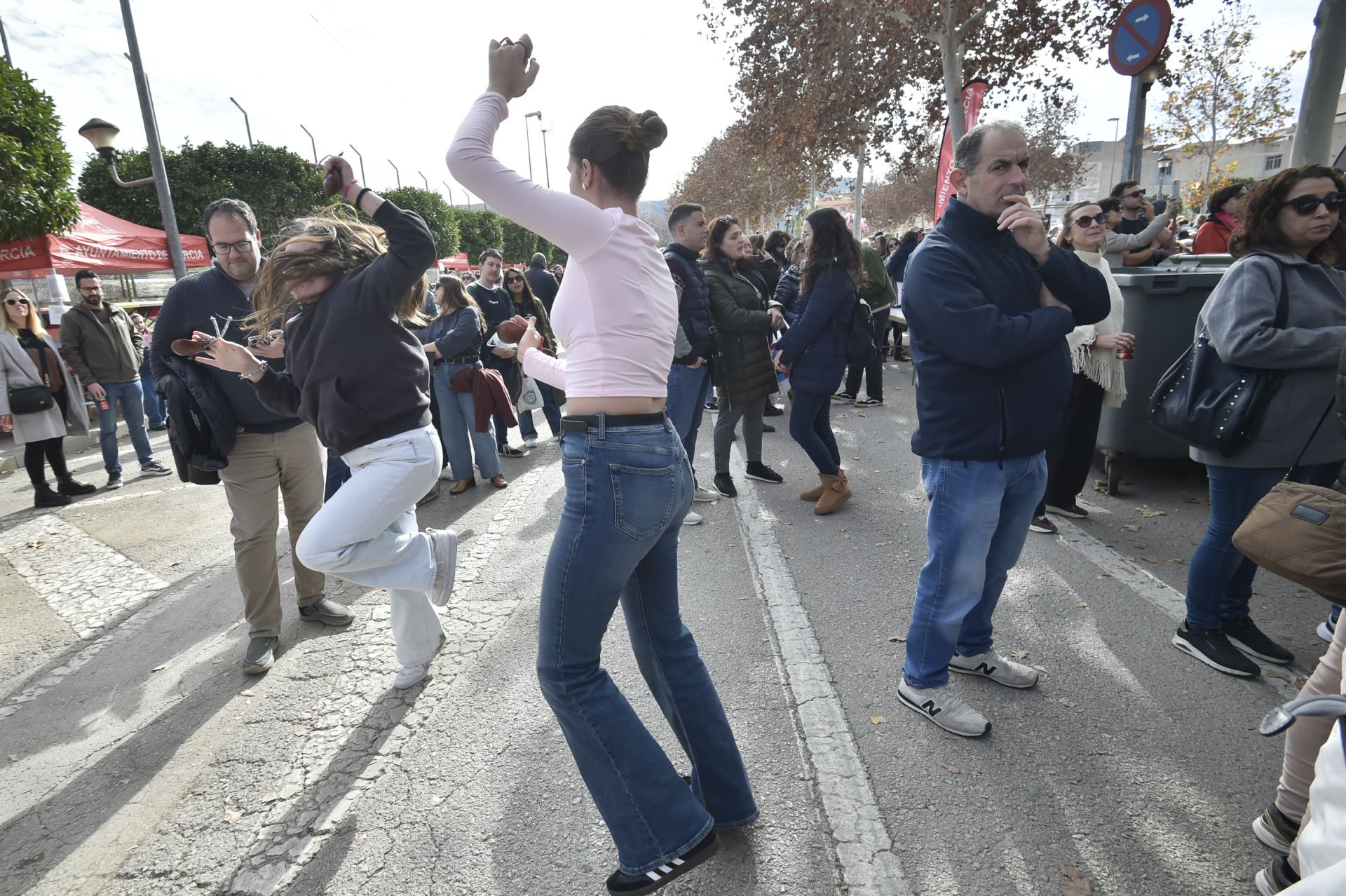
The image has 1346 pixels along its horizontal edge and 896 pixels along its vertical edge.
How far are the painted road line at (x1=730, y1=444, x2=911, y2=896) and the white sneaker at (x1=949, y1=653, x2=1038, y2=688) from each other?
0.58 metres

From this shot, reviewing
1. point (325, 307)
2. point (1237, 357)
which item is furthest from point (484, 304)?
point (1237, 357)

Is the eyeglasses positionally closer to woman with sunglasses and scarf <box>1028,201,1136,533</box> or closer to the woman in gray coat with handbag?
woman with sunglasses and scarf <box>1028,201,1136,533</box>

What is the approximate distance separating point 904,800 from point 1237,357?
2183 millimetres

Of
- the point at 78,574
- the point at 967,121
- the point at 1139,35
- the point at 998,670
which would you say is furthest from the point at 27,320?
the point at 967,121

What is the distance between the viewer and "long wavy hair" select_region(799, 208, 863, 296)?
5.30m

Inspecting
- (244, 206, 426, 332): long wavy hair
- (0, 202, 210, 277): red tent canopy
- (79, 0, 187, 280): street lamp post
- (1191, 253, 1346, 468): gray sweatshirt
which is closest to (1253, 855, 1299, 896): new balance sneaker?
(1191, 253, 1346, 468): gray sweatshirt

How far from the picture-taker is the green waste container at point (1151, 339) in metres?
5.02

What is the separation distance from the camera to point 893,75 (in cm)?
1455

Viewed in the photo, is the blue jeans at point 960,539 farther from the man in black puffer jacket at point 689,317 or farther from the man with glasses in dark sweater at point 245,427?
the man with glasses in dark sweater at point 245,427

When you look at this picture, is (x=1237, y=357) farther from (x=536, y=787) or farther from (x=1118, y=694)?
(x=536, y=787)

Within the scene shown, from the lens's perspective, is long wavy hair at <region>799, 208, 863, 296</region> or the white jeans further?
long wavy hair at <region>799, 208, 863, 296</region>

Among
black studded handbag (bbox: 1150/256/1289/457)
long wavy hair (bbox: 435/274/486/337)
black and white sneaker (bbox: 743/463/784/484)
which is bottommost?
black and white sneaker (bbox: 743/463/784/484)

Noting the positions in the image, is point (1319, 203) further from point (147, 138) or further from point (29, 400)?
point (147, 138)

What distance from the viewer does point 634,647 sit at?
218 centimetres
